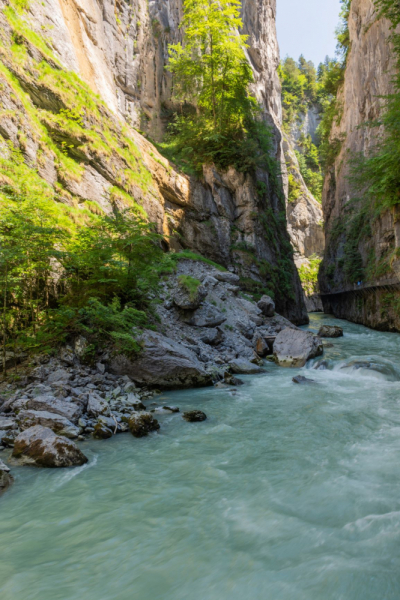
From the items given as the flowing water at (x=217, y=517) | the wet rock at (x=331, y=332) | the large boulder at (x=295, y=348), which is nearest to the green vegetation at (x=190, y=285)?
the large boulder at (x=295, y=348)

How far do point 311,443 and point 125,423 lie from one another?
10.9 ft

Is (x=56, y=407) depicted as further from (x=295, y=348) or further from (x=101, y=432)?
(x=295, y=348)

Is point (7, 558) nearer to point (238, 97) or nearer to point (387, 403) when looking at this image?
point (387, 403)

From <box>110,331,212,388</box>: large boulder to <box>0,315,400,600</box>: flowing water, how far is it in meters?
2.66

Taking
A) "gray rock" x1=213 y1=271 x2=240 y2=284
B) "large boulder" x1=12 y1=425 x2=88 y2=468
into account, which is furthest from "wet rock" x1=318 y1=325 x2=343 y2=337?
"large boulder" x1=12 y1=425 x2=88 y2=468

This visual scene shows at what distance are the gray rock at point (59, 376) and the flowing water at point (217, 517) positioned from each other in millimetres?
2416

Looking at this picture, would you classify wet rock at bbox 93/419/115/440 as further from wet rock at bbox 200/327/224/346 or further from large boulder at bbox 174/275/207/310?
large boulder at bbox 174/275/207/310

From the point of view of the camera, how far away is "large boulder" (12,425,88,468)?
16.1 ft

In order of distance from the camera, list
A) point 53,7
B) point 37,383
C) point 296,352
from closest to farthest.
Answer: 1. point 37,383
2. point 296,352
3. point 53,7

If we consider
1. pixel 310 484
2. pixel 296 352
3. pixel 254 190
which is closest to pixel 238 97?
pixel 254 190

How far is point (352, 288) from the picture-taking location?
91.0 feet

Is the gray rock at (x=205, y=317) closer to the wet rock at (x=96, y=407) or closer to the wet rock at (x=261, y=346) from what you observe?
the wet rock at (x=261, y=346)

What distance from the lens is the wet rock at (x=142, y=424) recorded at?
6.08 m

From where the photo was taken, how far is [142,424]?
6152 mm
